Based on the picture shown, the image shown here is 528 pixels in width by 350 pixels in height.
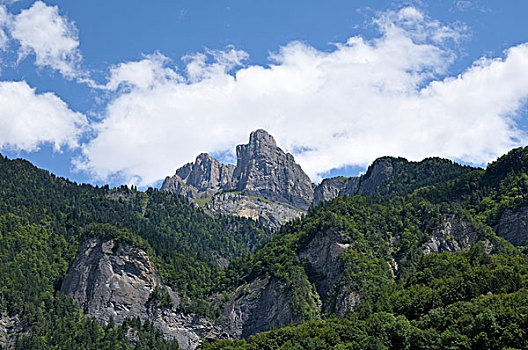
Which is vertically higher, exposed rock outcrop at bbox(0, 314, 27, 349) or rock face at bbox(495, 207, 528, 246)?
rock face at bbox(495, 207, 528, 246)

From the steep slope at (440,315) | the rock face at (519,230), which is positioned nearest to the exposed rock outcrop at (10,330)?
the steep slope at (440,315)

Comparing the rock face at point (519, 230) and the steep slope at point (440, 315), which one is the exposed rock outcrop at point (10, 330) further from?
the rock face at point (519, 230)

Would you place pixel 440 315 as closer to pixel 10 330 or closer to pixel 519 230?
pixel 519 230

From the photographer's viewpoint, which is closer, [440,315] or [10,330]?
[440,315]

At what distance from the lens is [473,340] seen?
107 meters

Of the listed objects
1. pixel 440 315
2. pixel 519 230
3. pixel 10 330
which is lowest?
pixel 440 315

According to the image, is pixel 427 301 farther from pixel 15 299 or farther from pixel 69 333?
pixel 15 299

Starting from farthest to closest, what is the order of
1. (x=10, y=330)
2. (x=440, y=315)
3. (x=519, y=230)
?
(x=519, y=230) < (x=10, y=330) < (x=440, y=315)

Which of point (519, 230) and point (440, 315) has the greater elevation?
point (519, 230)

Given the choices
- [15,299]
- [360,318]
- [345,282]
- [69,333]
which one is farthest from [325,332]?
[15,299]

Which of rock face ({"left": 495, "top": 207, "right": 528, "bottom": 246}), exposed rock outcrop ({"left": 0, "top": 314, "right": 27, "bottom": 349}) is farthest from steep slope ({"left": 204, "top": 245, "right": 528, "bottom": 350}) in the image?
exposed rock outcrop ({"left": 0, "top": 314, "right": 27, "bottom": 349})

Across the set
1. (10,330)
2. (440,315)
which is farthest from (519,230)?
(10,330)

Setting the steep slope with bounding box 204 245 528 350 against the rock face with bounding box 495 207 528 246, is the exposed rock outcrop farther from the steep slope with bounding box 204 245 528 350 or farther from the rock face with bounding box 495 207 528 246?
the rock face with bounding box 495 207 528 246

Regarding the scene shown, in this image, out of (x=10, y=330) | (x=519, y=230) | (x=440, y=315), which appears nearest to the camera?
(x=440, y=315)
